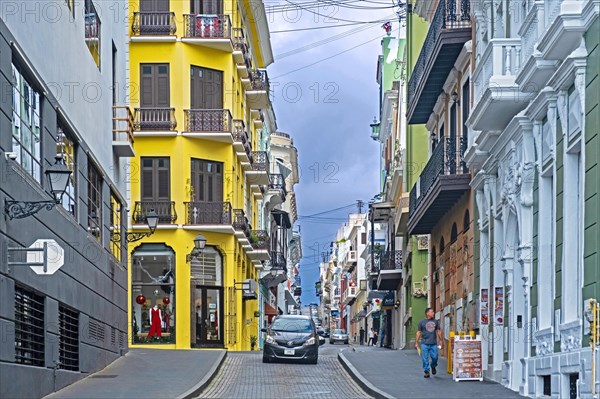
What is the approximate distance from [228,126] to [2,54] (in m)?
26.1

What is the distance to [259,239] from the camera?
167 feet

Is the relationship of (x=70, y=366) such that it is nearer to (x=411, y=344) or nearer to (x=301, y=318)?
(x=301, y=318)

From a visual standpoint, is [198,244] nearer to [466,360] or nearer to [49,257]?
[466,360]

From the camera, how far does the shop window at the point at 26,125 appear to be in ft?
59.5

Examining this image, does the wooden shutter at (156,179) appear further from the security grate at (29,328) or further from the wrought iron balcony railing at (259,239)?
the security grate at (29,328)

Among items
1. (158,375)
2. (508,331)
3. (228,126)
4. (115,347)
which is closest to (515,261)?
(508,331)

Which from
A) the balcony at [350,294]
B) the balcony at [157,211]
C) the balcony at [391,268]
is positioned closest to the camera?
the balcony at [157,211]

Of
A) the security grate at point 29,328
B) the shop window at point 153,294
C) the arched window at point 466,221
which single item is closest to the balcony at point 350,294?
the shop window at point 153,294

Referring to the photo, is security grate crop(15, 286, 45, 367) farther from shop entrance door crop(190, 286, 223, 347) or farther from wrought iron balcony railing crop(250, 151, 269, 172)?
wrought iron balcony railing crop(250, 151, 269, 172)

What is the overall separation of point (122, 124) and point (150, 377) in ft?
25.0

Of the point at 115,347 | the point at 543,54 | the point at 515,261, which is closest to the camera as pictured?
the point at 543,54

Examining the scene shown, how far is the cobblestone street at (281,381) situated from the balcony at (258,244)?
55.0 feet

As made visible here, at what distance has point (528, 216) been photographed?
71.5 ft

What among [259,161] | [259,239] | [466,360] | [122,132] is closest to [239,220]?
[259,239]
